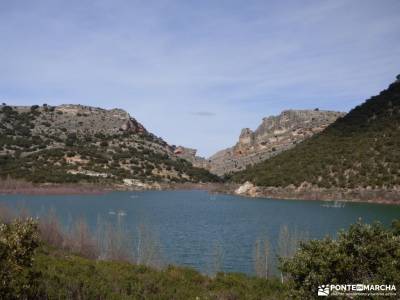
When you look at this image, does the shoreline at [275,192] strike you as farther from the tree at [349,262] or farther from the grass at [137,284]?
the tree at [349,262]

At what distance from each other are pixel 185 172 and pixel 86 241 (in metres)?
130

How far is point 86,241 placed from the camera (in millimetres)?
29875

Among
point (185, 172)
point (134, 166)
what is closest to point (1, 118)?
point (134, 166)

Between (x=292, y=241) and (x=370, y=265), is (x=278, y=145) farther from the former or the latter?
(x=370, y=265)

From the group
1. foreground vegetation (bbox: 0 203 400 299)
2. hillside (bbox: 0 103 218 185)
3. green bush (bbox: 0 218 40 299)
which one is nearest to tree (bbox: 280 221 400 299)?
foreground vegetation (bbox: 0 203 400 299)

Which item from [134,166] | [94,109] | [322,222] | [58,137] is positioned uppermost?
[94,109]

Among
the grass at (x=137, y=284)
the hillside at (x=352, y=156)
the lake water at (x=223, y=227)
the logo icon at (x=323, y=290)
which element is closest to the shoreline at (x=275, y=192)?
the hillside at (x=352, y=156)

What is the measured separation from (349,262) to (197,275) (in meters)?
13.5

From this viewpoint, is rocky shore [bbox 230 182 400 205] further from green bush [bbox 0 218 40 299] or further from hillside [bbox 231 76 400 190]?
green bush [bbox 0 218 40 299]

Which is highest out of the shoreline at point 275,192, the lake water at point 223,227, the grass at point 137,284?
the shoreline at point 275,192

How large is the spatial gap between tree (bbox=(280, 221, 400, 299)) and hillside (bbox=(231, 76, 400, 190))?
271 feet

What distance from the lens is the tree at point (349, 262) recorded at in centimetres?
847

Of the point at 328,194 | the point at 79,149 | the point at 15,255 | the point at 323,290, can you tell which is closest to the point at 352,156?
the point at 328,194

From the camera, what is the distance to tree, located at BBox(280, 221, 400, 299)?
847 cm
